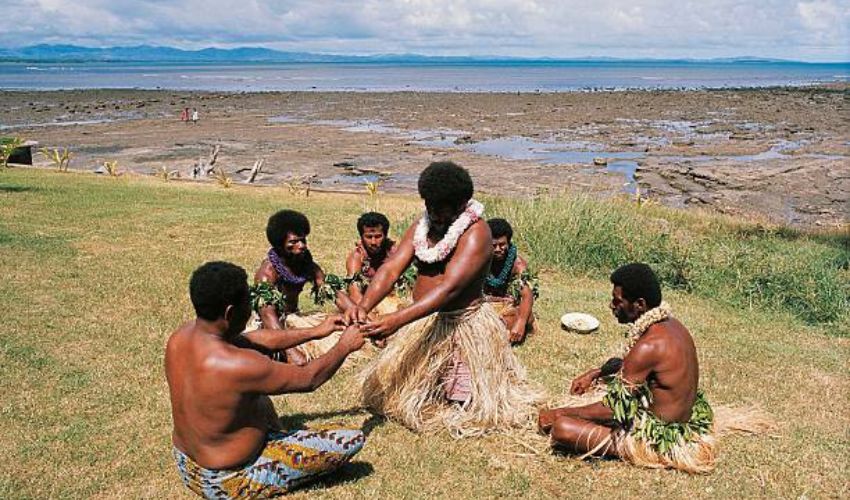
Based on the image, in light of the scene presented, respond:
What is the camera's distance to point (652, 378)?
4.52 meters

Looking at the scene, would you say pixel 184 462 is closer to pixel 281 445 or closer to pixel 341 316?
pixel 281 445

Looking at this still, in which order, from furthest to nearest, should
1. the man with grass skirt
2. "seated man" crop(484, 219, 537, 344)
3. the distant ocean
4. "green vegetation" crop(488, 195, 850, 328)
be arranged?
the distant ocean
"green vegetation" crop(488, 195, 850, 328)
"seated man" crop(484, 219, 537, 344)
the man with grass skirt

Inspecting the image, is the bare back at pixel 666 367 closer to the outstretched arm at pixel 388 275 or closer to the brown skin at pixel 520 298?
the outstretched arm at pixel 388 275

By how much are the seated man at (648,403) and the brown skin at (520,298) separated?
80.5 inches

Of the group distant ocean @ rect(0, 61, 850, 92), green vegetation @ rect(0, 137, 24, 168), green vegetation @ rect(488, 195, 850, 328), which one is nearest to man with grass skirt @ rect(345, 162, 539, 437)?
green vegetation @ rect(488, 195, 850, 328)

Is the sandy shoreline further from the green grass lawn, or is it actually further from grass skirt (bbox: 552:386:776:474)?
grass skirt (bbox: 552:386:776:474)

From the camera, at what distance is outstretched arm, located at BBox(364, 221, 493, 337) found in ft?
14.9

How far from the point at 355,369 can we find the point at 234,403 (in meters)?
2.61

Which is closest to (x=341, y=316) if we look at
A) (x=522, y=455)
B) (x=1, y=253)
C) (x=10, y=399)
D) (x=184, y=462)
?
(x=184, y=462)

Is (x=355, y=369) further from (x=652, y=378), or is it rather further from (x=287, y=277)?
(x=652, y=378)

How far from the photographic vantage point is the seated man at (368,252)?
6629 millimetres

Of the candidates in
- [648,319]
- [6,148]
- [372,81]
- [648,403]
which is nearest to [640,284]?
[648,319]

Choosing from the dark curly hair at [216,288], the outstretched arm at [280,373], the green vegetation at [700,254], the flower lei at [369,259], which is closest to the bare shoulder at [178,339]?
the dark curly hair at [216,288]

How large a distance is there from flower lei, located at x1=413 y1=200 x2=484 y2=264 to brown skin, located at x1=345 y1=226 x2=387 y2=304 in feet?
5.68
